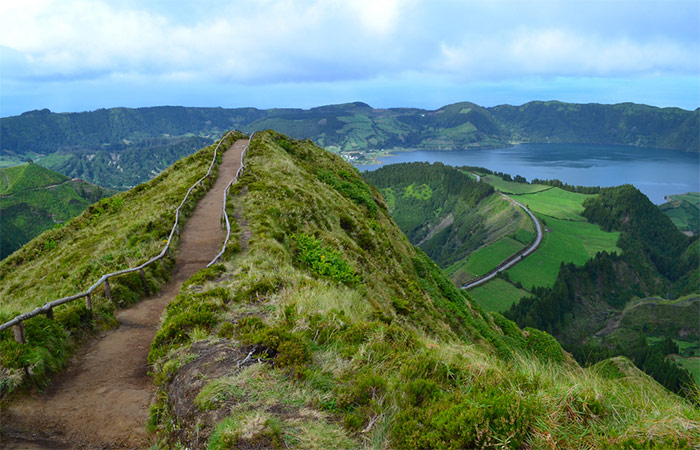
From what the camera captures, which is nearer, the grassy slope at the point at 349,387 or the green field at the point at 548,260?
the grassy slope at the point at 349,387

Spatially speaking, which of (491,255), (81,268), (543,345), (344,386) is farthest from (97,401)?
(491,255)

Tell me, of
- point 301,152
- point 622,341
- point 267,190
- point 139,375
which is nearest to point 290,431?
point 139,375

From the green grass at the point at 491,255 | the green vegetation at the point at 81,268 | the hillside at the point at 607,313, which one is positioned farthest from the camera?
the green grass at the point at 491,255

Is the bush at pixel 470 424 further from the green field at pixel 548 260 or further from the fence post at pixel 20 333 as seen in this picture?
the green field at pixel 548 260

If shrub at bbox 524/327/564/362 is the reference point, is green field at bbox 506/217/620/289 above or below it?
below

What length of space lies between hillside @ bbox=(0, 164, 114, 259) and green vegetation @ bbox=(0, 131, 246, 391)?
153 m

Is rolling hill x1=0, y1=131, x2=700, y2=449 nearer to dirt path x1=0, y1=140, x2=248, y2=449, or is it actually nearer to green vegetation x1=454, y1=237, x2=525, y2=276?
dirt path x1=0, y1=140, x2=248, y2=449

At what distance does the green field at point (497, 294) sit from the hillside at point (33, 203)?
171 m

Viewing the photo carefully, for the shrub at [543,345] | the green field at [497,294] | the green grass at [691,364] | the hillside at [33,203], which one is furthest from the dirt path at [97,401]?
the hillside at [33,203]

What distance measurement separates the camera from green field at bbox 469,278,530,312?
143 m

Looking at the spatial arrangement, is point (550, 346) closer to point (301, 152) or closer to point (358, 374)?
point (301, 152)

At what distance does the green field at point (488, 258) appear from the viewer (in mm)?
169625

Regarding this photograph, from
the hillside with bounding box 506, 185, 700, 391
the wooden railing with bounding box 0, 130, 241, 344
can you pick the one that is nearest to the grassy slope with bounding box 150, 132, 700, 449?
the wooden railing with bounding box 0, 130, 241, 344

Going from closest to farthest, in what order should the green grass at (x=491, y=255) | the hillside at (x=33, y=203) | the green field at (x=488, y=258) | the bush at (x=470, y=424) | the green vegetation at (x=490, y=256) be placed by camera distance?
the bush at (x=470, y=424) → the hillside at (x=33, y=203) → the green field at (x=488, y=258) → the green vegetation at (x=490, y=256) → the green grass at (x=491, y=255)
